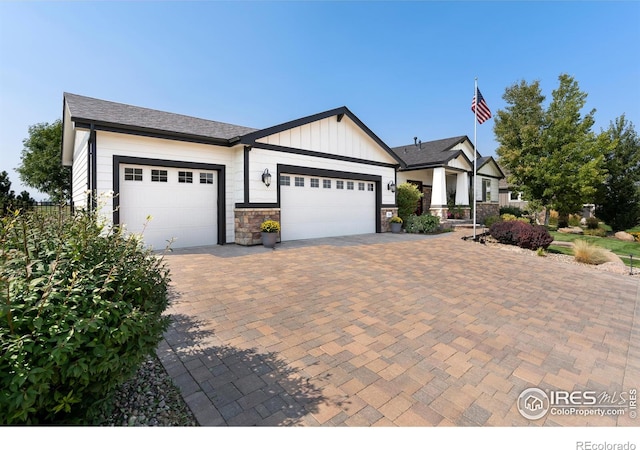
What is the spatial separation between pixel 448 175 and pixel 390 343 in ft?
62.6

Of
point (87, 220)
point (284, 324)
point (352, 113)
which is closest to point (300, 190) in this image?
point (352, 113)

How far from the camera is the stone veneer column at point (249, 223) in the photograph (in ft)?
31.3

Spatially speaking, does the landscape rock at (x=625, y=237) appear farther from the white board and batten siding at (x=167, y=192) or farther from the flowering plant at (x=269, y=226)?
the white board and batten siding at (x=167, y=192)

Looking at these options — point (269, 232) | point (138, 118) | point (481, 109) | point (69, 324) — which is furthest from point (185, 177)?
point (481, 109)

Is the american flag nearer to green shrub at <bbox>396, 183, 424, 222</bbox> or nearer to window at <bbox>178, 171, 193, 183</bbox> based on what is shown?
green shrub at <bbox>396, 183, 424, 222</bbox>

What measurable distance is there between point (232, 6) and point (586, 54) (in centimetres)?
1093

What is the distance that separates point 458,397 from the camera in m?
2.46

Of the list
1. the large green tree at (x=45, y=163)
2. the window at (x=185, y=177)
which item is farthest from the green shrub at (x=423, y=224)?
the large green tree at (x=45, y=163)

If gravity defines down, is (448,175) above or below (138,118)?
below

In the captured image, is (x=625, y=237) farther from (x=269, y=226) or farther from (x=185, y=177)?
(x=185, y=177)

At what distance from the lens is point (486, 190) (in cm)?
2150

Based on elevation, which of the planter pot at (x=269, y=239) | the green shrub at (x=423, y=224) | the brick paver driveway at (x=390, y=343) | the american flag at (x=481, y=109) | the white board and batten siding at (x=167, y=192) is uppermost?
the american flag at (x=481, y=109)

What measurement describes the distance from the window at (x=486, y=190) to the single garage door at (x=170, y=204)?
19.5 meters

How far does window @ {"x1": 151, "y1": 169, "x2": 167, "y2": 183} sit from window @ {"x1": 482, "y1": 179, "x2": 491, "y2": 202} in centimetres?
2100
